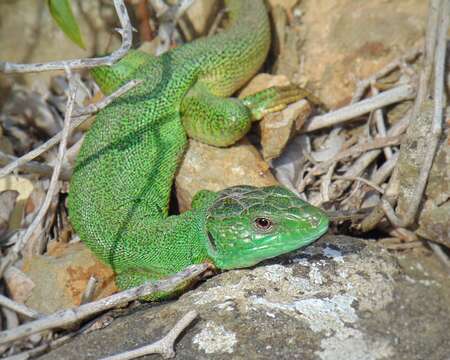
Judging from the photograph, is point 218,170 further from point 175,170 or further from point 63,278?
point 63,278

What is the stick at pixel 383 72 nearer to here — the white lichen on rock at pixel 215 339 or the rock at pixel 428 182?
the rock at pixel 428 182

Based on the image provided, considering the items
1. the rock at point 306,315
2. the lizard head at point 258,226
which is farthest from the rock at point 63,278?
the lizard head at point 258,226

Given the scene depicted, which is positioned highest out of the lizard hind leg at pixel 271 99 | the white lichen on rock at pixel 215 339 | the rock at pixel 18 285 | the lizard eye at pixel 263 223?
the lizard hind leg at pixel 271 99

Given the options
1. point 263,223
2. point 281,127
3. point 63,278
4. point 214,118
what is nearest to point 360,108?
point 281,127

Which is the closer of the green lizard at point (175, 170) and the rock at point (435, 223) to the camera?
the green lizard at point (175, 170)

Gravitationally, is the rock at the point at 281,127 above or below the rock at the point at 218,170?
above

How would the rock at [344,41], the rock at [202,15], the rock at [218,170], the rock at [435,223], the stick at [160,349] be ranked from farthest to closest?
the rock at [202,15] < the rock at [344,41] < the rock at [218,170] < the rock at [435,223] < the stick at [160,349]

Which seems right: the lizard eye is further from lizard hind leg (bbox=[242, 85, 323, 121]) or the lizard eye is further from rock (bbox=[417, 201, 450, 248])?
lizard hind leg (bbox=[242, 85, 323, 121])

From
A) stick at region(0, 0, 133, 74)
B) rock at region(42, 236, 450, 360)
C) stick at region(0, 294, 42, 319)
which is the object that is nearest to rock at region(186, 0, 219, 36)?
stick at region(0, 0, 133, 74)

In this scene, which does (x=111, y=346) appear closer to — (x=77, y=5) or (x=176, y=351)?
(x=176, y=351)
